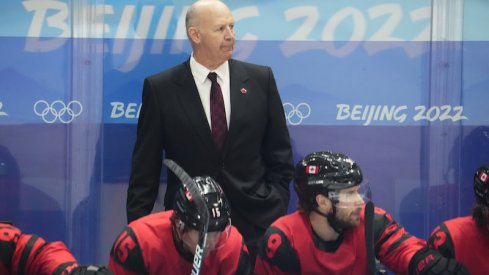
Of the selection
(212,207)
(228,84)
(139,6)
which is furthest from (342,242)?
(139,6)

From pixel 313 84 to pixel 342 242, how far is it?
125 cm

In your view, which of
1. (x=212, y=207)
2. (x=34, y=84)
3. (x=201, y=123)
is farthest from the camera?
(x=34, y=84)

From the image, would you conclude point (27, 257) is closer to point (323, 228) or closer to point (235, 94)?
point (323, 228)

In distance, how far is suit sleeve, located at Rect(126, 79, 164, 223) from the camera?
13.8 feet

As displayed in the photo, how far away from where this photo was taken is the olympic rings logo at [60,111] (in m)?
4.73

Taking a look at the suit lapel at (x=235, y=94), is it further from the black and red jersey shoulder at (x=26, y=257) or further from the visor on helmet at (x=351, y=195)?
the black and red jersey shoulder at (x=26, y=257)

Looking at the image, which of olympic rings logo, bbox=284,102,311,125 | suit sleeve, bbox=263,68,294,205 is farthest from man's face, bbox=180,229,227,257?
olympic rings logo, bbox=284,102,311,125

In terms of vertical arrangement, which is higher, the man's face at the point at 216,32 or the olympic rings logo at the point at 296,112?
the man's face at the point at 216,32

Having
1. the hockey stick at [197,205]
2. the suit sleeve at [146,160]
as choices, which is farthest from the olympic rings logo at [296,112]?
the hockey stick at [197,205]

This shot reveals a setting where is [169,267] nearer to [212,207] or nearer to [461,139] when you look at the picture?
[212,207]

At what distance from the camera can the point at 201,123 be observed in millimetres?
4199

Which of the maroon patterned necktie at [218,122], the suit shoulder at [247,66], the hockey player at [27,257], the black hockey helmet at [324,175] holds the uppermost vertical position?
the suit shoulder at [247,66]

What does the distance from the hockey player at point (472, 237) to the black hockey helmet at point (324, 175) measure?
0.42 meters

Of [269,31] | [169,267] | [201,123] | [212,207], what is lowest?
[169,267]
